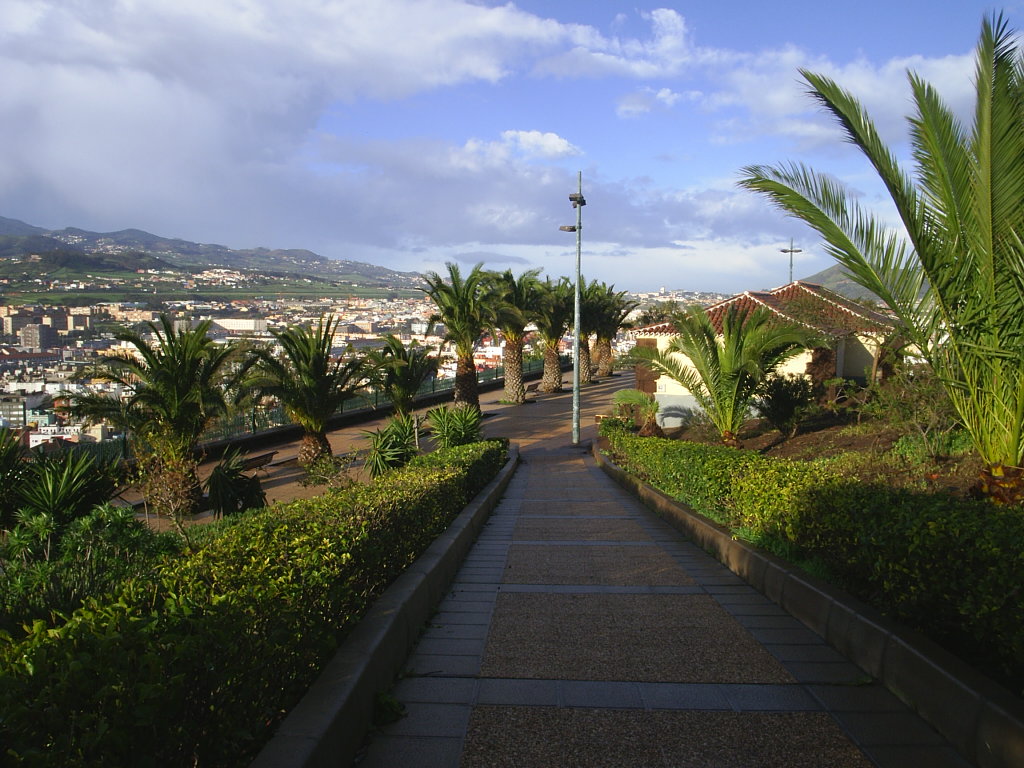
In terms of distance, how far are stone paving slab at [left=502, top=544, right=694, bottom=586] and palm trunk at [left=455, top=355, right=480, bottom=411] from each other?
2249 cm

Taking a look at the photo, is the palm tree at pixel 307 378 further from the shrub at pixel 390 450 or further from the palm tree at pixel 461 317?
the palm tree at pixel 461 317

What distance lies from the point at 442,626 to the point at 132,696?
3177 millimetres

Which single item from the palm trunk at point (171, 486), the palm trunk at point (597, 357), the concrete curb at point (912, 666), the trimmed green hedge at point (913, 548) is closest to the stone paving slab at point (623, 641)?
the concrete curb at point (912, 666)

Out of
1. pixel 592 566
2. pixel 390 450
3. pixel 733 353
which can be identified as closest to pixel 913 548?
pixel 592 566

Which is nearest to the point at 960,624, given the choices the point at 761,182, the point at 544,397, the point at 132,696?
the point at 132,696

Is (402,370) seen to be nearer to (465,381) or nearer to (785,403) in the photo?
(465,381)

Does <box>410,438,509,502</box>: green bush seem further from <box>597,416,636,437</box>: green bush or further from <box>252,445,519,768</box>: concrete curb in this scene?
<box>597,416,636,437</box>: green bush

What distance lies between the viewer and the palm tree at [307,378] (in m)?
18.3

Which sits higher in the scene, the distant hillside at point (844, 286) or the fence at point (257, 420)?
the distant hillside at point (844, 286)

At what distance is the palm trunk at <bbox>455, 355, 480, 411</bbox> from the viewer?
3078 centimetres

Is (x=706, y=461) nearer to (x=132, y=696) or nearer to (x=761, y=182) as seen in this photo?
(x=761, y=182)

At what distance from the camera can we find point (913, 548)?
421 centimetres

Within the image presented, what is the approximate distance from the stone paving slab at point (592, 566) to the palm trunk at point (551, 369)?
36.0 metres

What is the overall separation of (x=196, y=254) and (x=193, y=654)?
15510 centimetres
